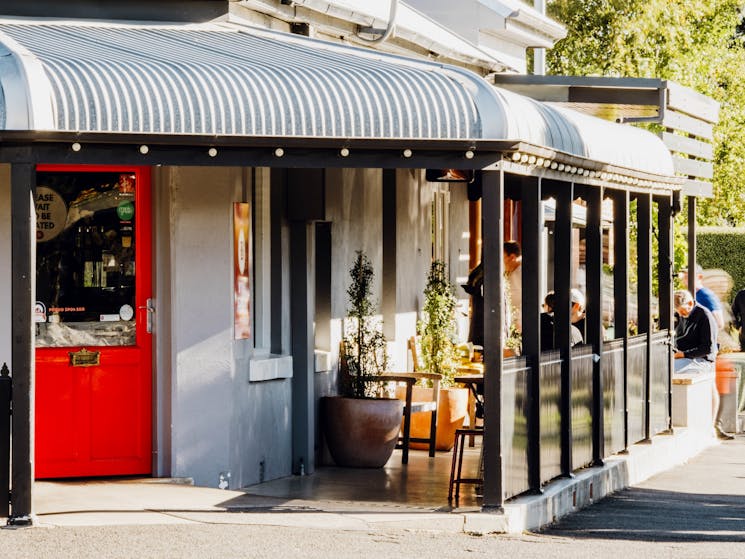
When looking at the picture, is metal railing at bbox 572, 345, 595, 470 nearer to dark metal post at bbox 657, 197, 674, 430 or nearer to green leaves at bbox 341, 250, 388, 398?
green leaves at bbox 341, 250, 388, 398

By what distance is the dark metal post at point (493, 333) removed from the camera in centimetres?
970

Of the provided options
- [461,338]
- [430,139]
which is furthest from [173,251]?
[461,338]

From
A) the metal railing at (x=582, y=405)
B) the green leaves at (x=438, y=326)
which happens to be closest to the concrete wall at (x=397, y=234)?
→ the green leaves at (x=438, y=326)

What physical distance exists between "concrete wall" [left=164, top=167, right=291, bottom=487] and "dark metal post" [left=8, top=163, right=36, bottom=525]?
188 centimetres

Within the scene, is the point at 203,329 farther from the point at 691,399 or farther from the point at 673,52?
the point at 673,52

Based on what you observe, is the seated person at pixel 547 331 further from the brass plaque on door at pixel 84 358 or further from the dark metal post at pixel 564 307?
the brass plaque on door at pixel 84 358

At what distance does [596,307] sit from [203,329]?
11.3 feet

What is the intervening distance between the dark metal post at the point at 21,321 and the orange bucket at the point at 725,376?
10284 mm

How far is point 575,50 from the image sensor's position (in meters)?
31.9

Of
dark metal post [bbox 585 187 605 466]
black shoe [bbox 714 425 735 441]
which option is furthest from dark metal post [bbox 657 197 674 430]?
dark metal post [bbox 585 187 605 466]

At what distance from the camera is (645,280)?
1452 cm

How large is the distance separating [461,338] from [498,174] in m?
7.62

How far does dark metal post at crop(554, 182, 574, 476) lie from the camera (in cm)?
1135

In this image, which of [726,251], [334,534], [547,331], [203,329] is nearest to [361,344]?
[547,331]
